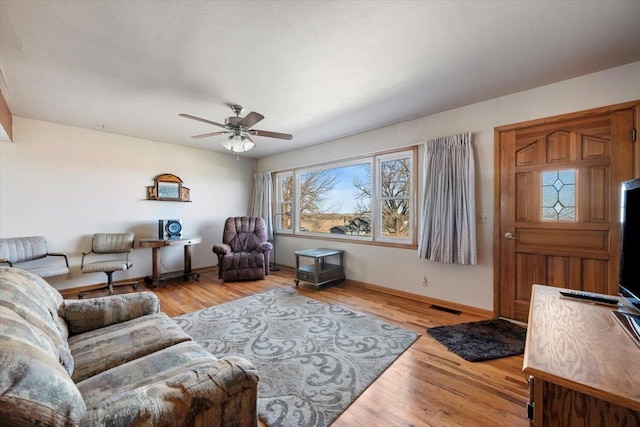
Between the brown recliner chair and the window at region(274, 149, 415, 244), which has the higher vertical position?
the window at region(274, 149, 415, 244)

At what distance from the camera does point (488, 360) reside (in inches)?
81.9

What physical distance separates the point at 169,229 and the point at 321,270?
9.11 feet

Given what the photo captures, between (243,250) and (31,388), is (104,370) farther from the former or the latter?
(243,250)

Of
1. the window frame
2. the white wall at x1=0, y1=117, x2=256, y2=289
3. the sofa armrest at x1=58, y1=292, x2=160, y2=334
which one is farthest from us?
the window frame

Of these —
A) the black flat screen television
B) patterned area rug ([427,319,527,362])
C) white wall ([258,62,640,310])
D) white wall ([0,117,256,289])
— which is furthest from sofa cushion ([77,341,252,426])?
white wall ([0,117,256,289])

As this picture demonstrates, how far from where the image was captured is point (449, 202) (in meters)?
3.12

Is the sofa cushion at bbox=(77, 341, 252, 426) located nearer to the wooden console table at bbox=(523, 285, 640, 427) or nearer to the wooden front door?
the wooden console table at bbox=(523, 285, 640, 427)

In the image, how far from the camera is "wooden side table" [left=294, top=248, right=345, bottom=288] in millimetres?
3939

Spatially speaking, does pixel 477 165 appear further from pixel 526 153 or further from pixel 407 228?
pixel 407 228

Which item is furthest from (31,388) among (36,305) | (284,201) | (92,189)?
(284,201)

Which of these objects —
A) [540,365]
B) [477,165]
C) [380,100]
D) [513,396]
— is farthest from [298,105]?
[513,396]

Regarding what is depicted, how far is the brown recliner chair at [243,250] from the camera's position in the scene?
14.4 feet

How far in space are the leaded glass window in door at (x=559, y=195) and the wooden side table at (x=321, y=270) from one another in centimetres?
271

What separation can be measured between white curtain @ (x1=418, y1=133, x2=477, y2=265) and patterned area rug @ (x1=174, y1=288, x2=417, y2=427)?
1.19m
